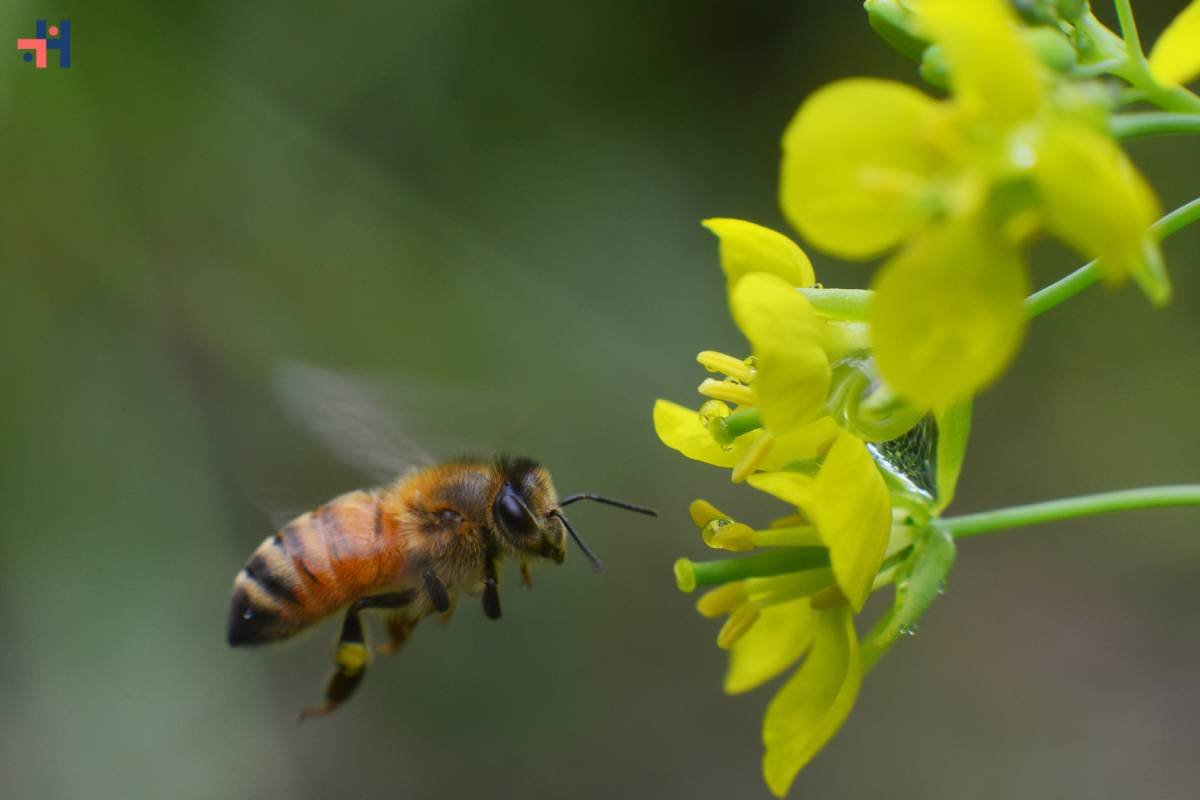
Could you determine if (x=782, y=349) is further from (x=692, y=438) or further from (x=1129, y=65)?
(x=1129, y=65)

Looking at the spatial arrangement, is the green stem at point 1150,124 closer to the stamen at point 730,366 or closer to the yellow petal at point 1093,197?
the yellow petal at point 1093,197

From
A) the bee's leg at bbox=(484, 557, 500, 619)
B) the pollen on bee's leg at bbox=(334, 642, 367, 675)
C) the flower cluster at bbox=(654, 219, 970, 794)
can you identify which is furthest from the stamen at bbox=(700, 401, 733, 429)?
the pollen on bee's leg at bbox=(334, 642, 367, 675)

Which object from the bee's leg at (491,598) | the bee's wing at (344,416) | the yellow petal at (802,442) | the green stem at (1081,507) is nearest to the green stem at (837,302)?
the yellow petal at (802,442)

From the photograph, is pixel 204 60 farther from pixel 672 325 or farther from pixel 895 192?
pixel 895 192

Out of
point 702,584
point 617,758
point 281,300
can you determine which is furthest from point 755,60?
point 702,584

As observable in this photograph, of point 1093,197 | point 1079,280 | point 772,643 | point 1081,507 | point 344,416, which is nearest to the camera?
point 1093,197

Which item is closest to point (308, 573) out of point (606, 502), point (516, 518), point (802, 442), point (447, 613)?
point (447, 613)

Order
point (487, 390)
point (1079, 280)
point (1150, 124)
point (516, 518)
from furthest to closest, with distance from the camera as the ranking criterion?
point (487, 390) < point (516, 518) < point (1079, 280) < point (1150, 124)
